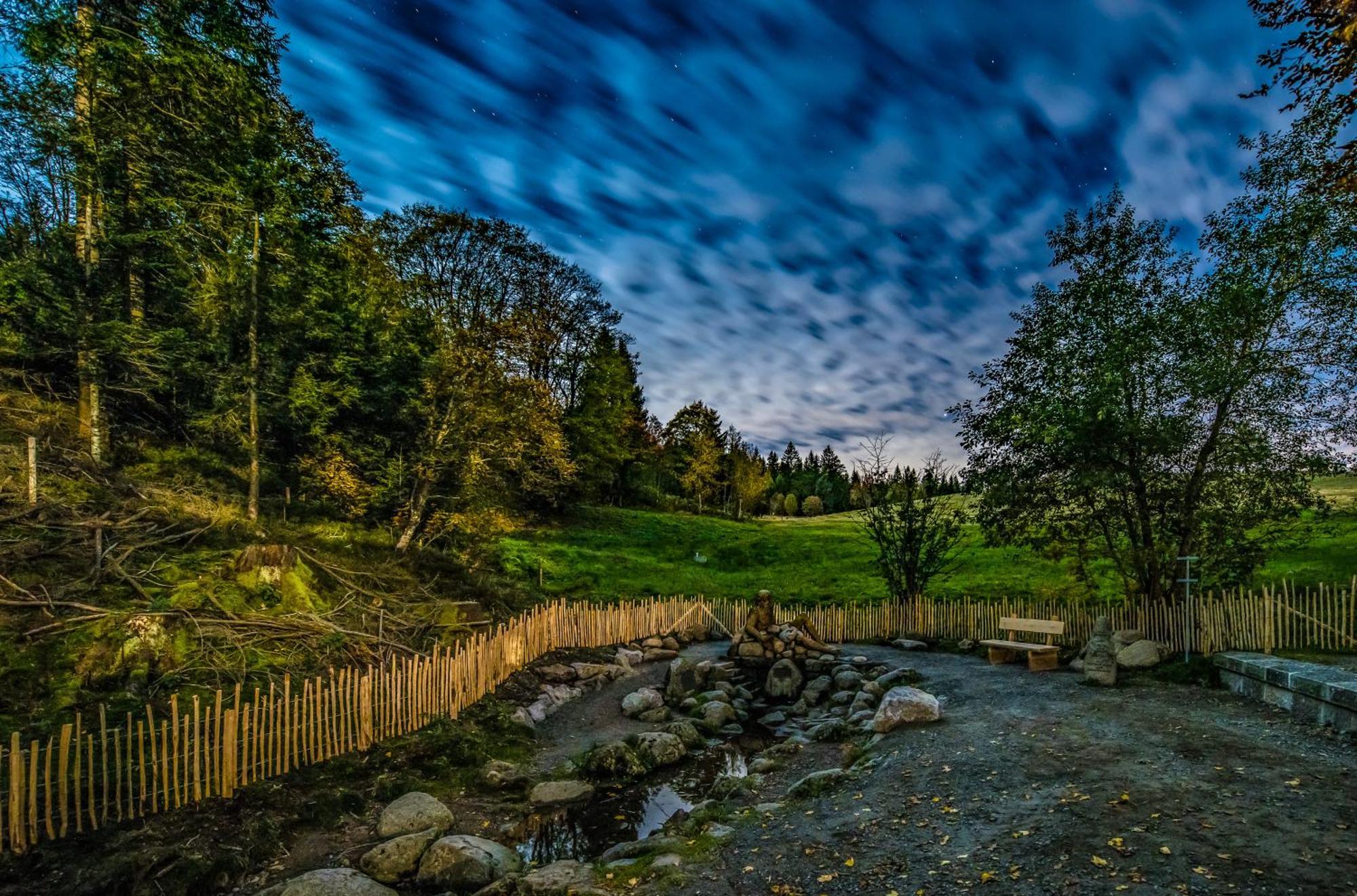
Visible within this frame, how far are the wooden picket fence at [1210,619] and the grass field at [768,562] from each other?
151 cm

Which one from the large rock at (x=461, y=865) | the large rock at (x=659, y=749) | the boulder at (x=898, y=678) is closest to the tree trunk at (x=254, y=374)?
the large rock at (x=659, y=749)

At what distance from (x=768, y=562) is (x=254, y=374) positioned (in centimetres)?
2315

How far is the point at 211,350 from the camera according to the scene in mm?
14047

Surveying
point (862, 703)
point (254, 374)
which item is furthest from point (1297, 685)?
point (254, 374)

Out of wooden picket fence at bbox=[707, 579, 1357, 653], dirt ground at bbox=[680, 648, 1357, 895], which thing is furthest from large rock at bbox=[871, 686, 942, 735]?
wooden picket fence at bbox=[707, 579, 1357, 653]

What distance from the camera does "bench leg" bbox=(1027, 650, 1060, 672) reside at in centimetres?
1200

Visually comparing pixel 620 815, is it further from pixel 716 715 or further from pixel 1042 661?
pixel 1042 661

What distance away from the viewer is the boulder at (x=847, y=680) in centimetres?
1252

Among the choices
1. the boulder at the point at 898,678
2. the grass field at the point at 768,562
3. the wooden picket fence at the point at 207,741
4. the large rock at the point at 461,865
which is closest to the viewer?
the wooden picket fence at the point at 207,741

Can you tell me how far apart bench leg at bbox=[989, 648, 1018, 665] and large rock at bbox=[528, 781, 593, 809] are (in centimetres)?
996

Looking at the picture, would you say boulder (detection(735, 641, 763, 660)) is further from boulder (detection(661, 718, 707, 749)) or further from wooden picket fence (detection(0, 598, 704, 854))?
wooden picket fence (detection(0, 598, 704, 854))

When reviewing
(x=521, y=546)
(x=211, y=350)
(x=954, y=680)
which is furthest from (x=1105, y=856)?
(x=521, y=546)

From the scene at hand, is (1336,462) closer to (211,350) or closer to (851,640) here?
(851,640)

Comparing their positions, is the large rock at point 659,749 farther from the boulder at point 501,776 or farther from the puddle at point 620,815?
the boulder at point 501,776
